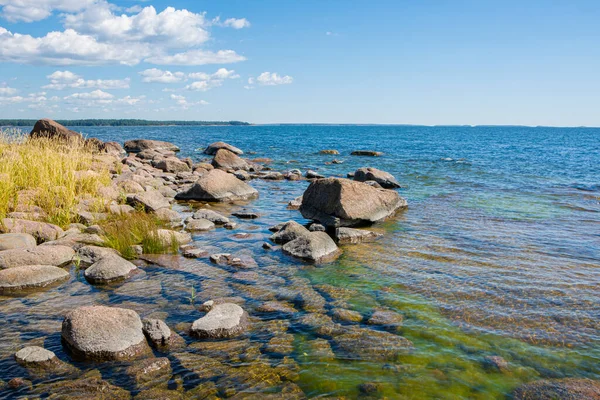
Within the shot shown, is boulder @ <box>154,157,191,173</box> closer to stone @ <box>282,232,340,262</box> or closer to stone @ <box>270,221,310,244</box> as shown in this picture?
stone @ <box>270,221,310,244</box>

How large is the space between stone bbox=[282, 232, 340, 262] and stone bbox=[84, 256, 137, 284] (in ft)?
12.8

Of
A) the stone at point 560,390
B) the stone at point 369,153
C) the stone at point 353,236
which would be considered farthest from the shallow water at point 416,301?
the stone at point 369,153

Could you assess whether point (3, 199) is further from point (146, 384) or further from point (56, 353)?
point (146, 384)

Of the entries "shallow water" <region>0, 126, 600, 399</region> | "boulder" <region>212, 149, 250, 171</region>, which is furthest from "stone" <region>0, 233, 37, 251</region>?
"boulder" <region>212, 149, 250, 171</region>

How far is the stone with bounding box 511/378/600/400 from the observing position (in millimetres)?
5215

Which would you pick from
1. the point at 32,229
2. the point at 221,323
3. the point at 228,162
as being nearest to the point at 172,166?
the point at 228,162

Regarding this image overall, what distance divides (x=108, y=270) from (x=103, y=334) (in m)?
3.11

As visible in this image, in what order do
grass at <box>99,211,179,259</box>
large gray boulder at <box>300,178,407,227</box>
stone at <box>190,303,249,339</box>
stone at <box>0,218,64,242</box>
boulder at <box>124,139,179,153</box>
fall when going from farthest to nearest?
boulder at <box>124,139,179,153</box> < large gray boulder at <box>300,178,407,227</box> < stone at <box>0,218,64,242</box> < grass at <box>99,211,179,259</box> < stone at <box>190,303,249,339</box>

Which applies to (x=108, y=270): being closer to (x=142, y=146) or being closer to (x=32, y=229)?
(x=32, y=229)

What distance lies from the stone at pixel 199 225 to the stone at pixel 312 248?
3.40m

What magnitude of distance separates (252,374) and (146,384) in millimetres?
1336

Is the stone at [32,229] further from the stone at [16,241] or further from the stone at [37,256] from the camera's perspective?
the stone at [37,256]

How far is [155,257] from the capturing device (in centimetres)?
1025

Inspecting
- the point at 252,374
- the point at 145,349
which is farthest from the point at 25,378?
the point at 252,374
